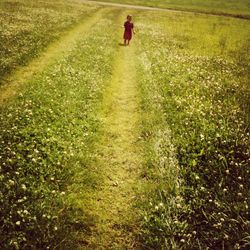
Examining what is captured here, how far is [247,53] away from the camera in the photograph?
2570cm

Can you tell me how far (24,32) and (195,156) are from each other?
21523 mm

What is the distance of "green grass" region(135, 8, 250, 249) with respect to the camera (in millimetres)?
6375

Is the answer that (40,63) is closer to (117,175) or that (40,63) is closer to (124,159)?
(124,159)

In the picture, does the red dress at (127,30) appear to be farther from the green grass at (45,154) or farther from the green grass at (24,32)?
the green grass at (45,154)

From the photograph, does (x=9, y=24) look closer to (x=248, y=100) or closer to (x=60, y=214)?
(x=248, y=100)

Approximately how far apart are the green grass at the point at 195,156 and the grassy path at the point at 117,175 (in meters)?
0.43

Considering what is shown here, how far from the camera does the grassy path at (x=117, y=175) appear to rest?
21.5 ft

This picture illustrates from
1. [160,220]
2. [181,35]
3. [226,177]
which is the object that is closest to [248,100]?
[226,177]

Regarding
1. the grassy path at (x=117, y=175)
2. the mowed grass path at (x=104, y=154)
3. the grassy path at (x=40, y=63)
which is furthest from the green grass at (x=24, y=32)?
the grassy path at (x=117, y=175)

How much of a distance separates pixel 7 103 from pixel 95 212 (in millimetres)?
7065

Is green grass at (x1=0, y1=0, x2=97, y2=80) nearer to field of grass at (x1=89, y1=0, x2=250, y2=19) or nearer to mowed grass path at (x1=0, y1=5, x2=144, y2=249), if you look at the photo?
mowed grass path at (x1=0, y1=5, x2=144, y2=249)

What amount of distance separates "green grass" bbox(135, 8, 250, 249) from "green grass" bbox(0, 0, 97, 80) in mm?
7710

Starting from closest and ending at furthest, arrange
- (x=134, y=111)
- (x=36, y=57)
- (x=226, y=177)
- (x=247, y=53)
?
(x=226, y=177) → (x=134, y=111) → (x=36, y=57) → (x=247, y=53)

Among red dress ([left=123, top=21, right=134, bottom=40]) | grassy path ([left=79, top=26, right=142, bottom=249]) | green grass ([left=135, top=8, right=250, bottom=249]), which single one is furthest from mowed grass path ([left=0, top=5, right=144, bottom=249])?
red dress ([left=123, top=21, right=134, bottom=40])
